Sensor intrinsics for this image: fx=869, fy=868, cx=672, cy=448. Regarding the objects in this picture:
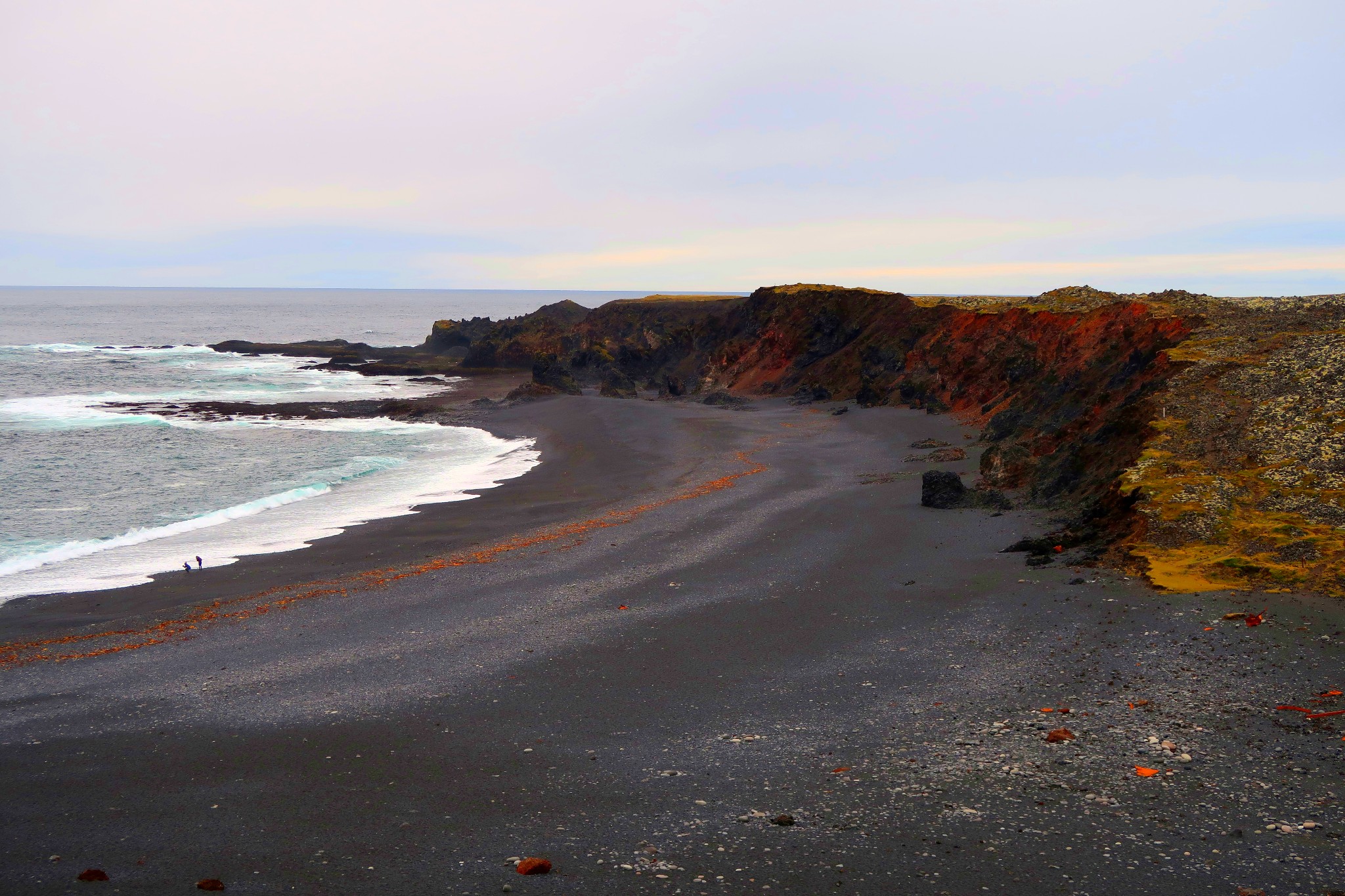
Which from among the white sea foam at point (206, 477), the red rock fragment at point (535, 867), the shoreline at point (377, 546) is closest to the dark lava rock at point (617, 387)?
the white sea foam at point (206, 477)

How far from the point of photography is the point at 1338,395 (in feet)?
62.4

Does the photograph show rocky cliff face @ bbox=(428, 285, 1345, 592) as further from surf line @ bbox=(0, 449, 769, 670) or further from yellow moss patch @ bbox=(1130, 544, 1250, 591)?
surf line @ bbox=(0, 449, 769, 670)

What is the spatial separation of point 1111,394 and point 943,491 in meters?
9.25

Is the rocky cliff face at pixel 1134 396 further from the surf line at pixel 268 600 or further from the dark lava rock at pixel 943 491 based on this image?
the surf line at pixel 268 600

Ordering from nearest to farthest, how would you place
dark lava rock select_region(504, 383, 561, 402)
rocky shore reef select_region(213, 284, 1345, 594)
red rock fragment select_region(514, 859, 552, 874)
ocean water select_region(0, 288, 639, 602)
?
red rock fragment select_region(514, 859, 552, 874)
rocky shore reef select_region(213, 284, 1345, 594)
ocean water select_region(0, 288, 639, 602)
dark lava rock select_region(504, 383, 561, 402)

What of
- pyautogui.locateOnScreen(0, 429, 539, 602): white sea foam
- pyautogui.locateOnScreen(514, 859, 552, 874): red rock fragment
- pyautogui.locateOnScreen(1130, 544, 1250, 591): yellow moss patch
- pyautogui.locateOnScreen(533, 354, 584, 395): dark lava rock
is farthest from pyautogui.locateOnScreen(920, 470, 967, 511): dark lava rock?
pyautogui.locateOnScreen(533, 354, 584, 395): dark lava rock

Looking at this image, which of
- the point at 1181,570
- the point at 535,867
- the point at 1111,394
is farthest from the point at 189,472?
the point at 1181,570

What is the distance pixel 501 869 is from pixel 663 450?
2960 cm

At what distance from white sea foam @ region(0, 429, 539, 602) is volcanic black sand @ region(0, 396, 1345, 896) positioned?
109 inches

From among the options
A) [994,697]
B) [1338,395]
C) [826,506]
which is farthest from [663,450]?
[994,697]

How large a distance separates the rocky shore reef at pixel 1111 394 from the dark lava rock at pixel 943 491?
0.12m

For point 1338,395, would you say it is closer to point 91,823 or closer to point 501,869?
point 501,869

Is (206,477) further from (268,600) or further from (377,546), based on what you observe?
(268,600)

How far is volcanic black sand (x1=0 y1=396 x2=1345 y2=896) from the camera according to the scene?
730 centimetres
